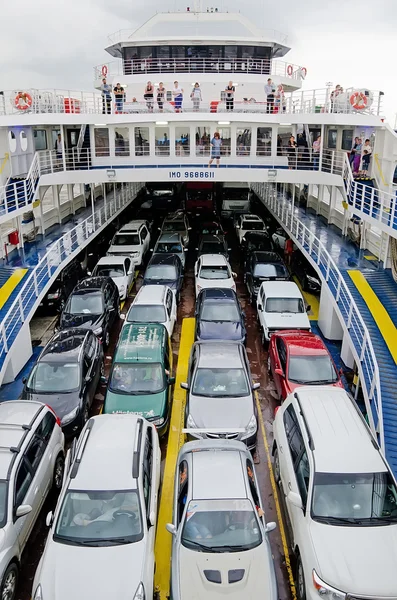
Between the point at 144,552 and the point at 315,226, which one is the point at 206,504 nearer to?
the point at 144,552

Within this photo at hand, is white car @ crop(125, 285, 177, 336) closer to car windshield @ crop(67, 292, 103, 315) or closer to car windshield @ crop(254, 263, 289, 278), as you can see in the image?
car windshield @ crop(67, 292, 103, 315)

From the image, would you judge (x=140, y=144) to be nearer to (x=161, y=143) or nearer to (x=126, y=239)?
(x=161, y=143)

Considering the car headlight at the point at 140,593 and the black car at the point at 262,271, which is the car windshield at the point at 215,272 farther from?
the car headlight at the point at 140,593

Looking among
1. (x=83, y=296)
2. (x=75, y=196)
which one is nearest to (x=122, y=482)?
(x=83, y=296)

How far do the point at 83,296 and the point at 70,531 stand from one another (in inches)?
366

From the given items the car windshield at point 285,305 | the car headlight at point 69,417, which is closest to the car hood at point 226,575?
the car headlight at point 69,417

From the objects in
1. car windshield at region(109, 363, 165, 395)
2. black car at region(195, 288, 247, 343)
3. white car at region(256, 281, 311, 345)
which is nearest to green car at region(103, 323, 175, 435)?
car windshield at region(109, 363, 165, 395)

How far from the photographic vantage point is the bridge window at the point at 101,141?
2169 cm

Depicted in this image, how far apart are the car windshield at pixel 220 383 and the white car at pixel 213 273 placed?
21.1 ft

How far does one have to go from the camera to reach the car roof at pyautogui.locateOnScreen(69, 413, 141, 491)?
24.9 feet

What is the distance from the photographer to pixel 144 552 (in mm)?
6855

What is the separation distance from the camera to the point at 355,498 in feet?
24.2

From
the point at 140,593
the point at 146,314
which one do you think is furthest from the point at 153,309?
the point at 140,593

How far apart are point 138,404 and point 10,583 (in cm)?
434
